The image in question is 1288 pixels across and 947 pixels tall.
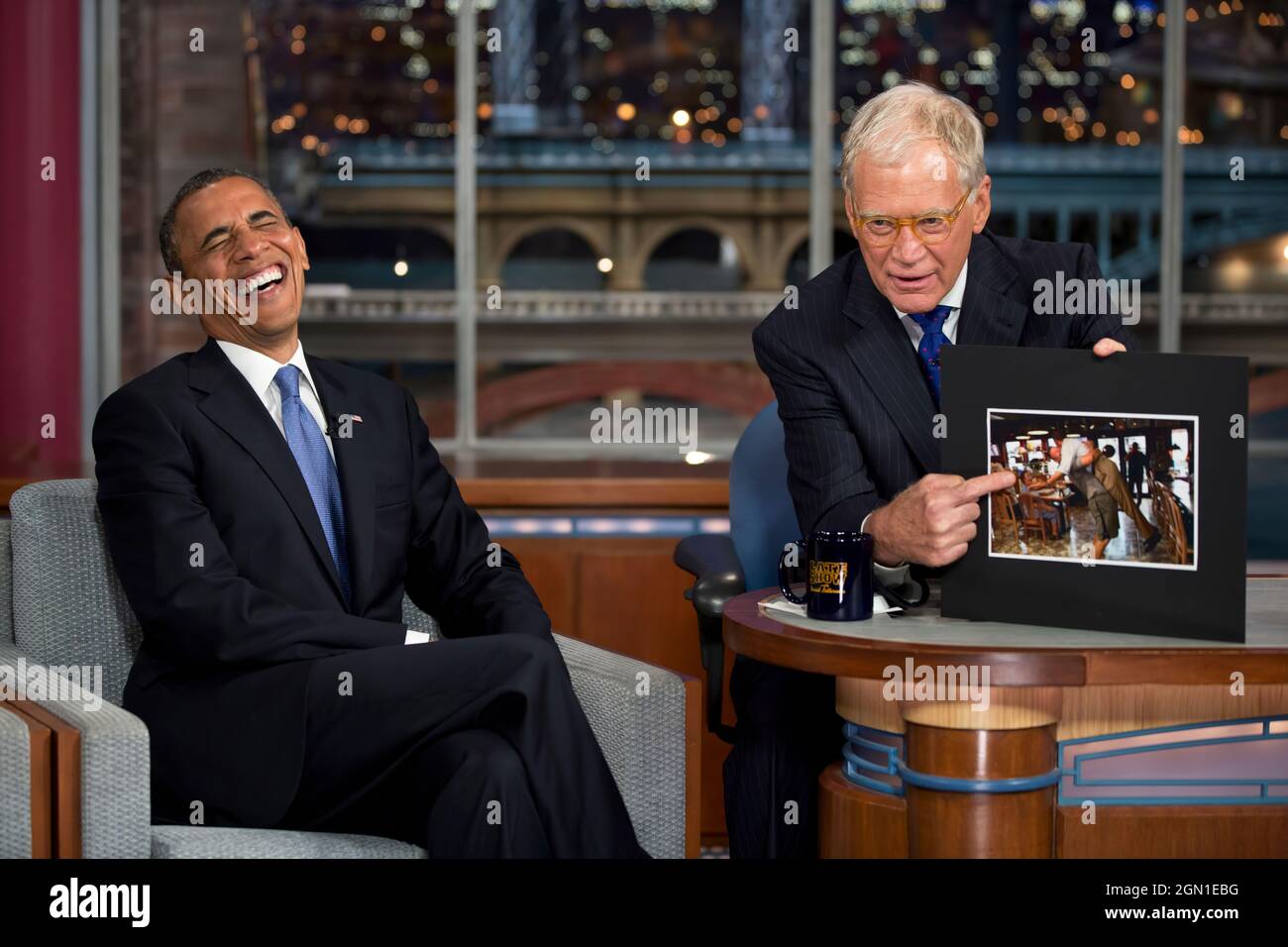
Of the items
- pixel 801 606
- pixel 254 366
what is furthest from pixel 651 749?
pixel 254 366

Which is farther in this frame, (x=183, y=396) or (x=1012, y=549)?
(x=183, y=396)

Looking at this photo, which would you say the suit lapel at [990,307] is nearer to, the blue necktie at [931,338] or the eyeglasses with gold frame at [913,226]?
the blue necktie at [931,338]

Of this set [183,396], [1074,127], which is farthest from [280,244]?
[1074,127]

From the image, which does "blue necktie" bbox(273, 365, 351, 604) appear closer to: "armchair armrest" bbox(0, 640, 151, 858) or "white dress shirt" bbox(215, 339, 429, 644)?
"white dress shirt" bbox(215, 339, 429, 644)

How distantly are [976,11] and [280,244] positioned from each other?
5279mm

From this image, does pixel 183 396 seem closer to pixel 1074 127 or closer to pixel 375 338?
pixel 375 338

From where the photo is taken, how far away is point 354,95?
6.37 m

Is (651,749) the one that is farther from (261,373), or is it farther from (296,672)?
(261,373)

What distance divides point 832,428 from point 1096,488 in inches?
21.1

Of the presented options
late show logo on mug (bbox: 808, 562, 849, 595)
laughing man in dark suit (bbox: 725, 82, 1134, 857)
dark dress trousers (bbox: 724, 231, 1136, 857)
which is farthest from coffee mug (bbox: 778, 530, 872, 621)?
dark dress trousers (bbox: 724, 231, 1136, 857)

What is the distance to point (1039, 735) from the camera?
1789mm

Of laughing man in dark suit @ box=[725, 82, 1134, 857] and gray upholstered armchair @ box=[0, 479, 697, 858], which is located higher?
laughing man in dark suit @ box=[725, 82, 1134, 857]

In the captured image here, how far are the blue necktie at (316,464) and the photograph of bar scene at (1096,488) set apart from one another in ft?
3.24

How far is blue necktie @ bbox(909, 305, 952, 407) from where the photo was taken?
2.29m
